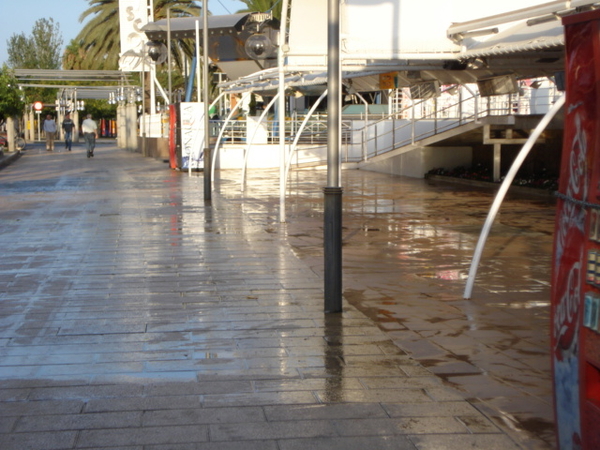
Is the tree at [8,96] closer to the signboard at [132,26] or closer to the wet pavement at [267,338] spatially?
the signboard at [132,26]

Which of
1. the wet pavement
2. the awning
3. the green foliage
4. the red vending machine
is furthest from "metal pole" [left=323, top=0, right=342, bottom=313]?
the green foliage

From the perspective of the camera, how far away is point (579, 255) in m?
3.43

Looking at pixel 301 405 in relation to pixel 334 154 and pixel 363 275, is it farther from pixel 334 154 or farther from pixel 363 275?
pixel 363 275

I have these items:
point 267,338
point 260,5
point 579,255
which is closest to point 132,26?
point 260,5

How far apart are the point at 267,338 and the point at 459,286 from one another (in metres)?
2.81

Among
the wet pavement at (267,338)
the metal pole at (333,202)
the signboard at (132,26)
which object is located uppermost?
the signboard at (132,26)

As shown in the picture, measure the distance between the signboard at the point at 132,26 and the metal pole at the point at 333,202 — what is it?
3516 cm

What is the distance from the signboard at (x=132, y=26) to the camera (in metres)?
41.3

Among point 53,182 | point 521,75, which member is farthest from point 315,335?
point 53,182

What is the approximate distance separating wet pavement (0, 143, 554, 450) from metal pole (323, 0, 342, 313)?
0.72 ft

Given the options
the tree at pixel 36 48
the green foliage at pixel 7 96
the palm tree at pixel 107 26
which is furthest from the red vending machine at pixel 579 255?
the tree at pixel 36 48

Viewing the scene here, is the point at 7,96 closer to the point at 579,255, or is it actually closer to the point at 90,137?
the point at 90,137

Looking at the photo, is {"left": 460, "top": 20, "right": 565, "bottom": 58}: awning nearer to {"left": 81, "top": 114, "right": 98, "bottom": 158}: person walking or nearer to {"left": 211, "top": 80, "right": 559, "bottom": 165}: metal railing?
{"left": 211, "top": 80, "right": 559, "bottom": 165}: metal railing

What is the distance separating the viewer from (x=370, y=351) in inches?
238
